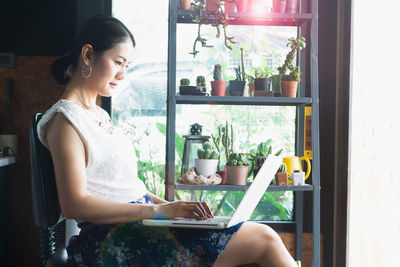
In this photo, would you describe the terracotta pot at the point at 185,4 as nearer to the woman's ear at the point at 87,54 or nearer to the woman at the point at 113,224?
the woman's ear at the point at 87,54

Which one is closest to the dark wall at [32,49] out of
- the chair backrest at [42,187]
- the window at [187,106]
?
the window at [187,106]

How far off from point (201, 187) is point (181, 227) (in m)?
0.90

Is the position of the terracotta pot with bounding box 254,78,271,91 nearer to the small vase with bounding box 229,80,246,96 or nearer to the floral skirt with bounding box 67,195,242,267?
the small vase with bounding box 229,80,246,96

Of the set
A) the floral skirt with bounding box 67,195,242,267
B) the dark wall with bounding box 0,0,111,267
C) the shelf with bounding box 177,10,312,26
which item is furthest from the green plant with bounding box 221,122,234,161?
the floral skirt with bounding box 67,195,242,267

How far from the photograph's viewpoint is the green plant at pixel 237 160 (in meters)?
2.29

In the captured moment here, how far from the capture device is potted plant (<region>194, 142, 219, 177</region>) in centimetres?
228

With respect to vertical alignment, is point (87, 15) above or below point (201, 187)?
above

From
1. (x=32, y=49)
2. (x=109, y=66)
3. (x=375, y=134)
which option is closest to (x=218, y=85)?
(x=109, y=66)

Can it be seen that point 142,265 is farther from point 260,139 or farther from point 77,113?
point 260,139

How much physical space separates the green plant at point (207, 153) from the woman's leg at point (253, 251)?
36.7 inches

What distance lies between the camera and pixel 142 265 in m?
1.37

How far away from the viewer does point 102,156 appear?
1506 mm

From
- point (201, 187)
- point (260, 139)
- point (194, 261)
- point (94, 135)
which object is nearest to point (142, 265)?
point (194, 261)

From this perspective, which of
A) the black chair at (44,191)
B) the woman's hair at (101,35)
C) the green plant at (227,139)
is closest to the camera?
the black chair at (44,191)
